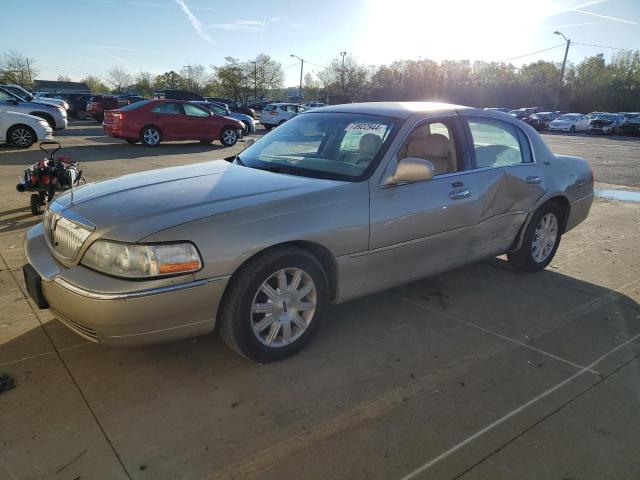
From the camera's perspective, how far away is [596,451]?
2.49 metres

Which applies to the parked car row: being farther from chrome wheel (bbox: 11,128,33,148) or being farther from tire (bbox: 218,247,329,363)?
tire (bbox: 218,247,329,363)

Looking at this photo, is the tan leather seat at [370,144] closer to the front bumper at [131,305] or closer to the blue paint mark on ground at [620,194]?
the front bumper at [131,305]

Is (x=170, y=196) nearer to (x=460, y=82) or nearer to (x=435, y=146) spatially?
(x=435, y=146)

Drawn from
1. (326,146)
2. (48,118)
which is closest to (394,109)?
(326,146)

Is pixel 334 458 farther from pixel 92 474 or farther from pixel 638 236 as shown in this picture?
pixel 638 236

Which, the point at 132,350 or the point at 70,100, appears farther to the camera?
the point at 70,100

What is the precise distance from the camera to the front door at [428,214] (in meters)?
3.49

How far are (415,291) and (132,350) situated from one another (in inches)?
93.1

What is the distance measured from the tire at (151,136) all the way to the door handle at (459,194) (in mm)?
13512

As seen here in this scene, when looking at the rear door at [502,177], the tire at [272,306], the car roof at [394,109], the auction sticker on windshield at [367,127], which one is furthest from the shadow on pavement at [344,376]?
the car roof at [394,109]

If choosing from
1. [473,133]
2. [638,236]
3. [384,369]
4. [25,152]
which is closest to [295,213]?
[384,369]

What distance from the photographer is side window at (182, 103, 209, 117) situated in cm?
1640

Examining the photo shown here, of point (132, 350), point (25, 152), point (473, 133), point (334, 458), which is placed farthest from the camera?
point (25, 152)

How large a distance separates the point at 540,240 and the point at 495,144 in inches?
44.2
